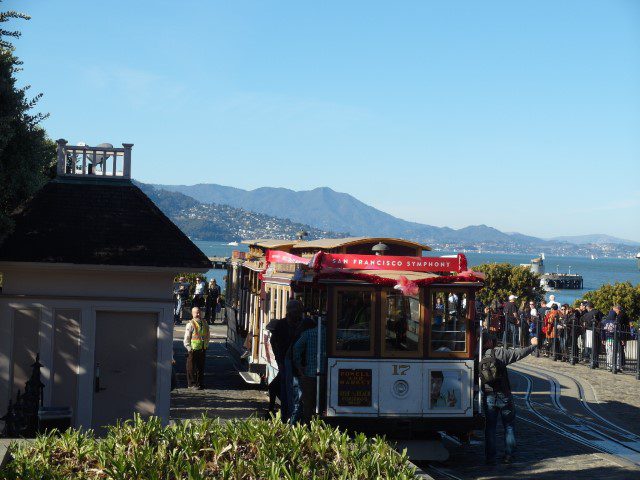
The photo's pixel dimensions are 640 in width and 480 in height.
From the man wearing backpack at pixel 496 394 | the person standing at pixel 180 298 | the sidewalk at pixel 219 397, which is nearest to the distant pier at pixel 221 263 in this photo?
the person standing at pixel 180 298

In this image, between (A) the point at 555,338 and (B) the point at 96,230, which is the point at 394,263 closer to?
(B) the point at 96,230

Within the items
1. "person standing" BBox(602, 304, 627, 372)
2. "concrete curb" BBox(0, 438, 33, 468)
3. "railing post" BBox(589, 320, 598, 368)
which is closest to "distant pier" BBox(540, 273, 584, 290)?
"railing post" BBox(589, 320, 598, 368)

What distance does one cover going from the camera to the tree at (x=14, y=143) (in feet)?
42.4

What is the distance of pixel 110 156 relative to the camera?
A: 53.2ft

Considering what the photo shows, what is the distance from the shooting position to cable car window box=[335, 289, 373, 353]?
13375mm

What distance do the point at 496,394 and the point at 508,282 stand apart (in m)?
28.5

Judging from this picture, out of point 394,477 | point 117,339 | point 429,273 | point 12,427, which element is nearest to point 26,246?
point 117,339

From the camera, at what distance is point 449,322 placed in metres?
13.7

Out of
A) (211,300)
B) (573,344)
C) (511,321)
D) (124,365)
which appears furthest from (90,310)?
(211,300)

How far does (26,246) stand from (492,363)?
7428mm

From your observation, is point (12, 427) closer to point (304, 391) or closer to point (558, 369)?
point (304, 391)

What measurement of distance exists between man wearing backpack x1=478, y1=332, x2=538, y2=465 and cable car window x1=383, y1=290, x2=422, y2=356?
1.04 metres

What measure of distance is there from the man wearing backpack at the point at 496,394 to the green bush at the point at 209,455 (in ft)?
15.4

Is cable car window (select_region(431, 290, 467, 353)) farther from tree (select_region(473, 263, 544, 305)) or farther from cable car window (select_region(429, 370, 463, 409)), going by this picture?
tree (select_region(473, 263, 544, 305))
